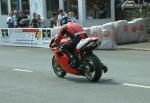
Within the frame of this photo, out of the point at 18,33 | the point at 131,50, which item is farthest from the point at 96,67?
the point at 18,33

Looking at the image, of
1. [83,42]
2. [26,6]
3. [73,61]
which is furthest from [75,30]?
[26,6]

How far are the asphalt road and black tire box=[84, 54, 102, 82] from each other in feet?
0.44

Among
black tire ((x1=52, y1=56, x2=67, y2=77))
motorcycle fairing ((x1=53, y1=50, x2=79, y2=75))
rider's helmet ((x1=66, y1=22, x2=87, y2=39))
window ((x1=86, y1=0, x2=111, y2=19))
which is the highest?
window ((x1=86, y1=0, x2=111, y2=19))

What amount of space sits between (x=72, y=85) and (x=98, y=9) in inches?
Result: 685

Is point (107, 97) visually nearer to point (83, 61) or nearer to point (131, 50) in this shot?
point (83, 61)

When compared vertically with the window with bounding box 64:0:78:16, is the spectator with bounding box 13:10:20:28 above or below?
below

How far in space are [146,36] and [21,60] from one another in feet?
27.3

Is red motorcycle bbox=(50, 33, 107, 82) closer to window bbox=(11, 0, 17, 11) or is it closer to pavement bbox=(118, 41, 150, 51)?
pavement bbox=(118, 41, 150, 51)

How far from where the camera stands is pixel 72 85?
37.5 ft

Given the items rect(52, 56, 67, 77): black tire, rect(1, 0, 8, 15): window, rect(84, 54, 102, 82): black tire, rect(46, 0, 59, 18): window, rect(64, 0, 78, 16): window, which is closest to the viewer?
rect(84, 54, 102, 82): black tire

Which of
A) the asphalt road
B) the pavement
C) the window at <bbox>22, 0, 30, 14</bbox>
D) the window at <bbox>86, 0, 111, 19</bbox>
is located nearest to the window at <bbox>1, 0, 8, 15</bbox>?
the window at <bbox>22, 0, 30, 14</bbox>

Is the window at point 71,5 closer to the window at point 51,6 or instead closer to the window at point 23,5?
the window at point 51,6

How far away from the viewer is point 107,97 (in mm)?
9672

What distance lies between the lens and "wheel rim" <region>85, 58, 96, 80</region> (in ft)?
38.1
